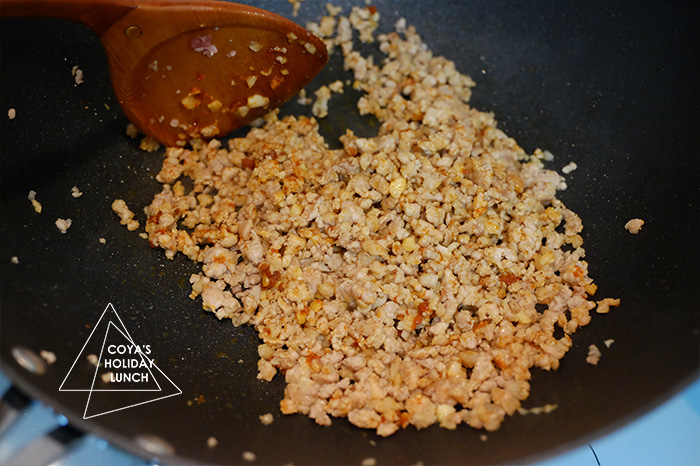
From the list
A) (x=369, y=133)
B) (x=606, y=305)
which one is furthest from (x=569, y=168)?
(x=369, y=133)

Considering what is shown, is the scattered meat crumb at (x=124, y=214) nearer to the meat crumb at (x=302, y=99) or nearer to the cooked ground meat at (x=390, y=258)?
the cooked ground meat at (x=390, y=258)

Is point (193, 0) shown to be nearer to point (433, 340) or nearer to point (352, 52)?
point (352, 52)

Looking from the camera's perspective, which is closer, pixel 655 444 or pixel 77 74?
pixel 655 444

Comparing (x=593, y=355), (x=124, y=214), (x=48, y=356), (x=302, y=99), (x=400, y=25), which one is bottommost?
(x=48, y=356)

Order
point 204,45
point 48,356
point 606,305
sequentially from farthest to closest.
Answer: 1. point 204,45
2. point 606,305
3. point 48,356

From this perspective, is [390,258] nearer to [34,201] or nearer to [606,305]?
[606,305]

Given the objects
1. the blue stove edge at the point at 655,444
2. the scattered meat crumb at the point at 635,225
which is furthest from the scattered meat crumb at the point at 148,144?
the scattered meat crumb at the point at 635,225

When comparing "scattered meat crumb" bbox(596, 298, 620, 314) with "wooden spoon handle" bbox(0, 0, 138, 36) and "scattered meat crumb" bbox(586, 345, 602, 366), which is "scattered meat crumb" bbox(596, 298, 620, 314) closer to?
"scattered meat crumb" bbox(586, 345, 602, 366)
